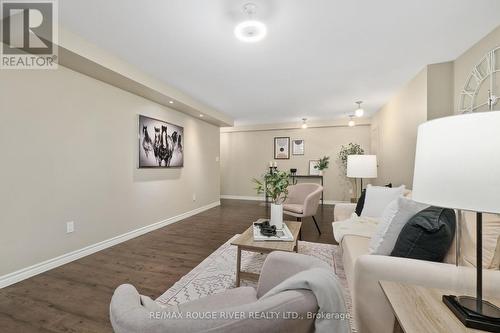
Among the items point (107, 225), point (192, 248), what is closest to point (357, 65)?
point (192, 248)

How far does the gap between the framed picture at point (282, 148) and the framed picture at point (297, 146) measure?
177mm

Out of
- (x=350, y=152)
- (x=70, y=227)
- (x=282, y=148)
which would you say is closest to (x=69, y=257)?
(x=70, y=227)

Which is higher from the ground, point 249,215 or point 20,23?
point 20,23

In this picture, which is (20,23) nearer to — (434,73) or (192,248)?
(192,248)

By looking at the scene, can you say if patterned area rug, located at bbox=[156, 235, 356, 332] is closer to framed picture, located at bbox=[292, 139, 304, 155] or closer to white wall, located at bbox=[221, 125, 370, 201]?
white wall, located at bbox=[221, 125, 370, 201]

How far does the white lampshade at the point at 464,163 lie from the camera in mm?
683

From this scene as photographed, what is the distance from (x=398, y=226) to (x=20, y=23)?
11.5 ft

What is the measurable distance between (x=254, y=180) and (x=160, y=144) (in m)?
2.08

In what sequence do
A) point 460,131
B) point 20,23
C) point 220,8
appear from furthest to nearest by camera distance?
point 20,23, point 220,8, point 460,131

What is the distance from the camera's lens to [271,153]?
6.75 m

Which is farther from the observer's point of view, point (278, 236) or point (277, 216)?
point (277, 216)

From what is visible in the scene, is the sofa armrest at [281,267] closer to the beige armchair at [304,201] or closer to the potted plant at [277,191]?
the potted plant at [277,191]

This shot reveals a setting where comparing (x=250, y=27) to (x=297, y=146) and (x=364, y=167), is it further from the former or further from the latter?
(x=297, y=146)

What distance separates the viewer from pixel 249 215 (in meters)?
4.78
